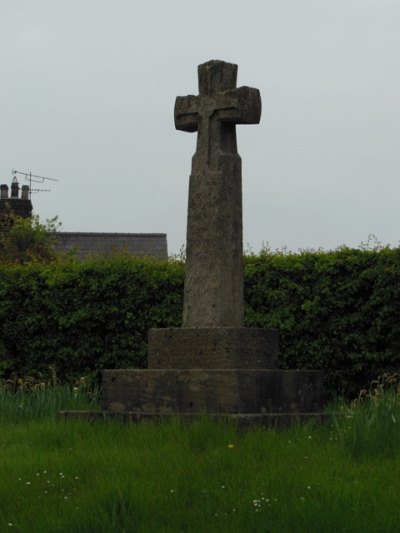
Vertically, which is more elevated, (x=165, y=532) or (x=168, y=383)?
(x=168, y=383)

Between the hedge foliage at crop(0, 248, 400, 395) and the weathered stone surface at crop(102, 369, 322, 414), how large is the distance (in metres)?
2.91

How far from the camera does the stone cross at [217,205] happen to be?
8742 millimetres

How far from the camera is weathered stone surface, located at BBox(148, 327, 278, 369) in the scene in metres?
8.30

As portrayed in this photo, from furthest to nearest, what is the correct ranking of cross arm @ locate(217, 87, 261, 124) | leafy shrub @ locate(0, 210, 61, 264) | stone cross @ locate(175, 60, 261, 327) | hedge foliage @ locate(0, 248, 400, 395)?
leafy shrub @ locate(0, 210, 61, 264) → hedge foliage @ locate(0, 248, 400, 395) → cross arm @ locate(217, 87, 261, 124) → stone cross @ locate(175, 60, 261, 327)

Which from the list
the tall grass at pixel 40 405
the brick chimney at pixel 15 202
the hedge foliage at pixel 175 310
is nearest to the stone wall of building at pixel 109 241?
the brick chimney at pixel 15 202

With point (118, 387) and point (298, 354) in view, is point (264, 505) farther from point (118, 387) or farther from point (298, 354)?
point (298, 354)

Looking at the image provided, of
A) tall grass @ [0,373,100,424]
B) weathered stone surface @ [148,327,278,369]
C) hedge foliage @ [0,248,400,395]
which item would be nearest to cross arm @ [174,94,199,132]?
weathered stone surface @ [148,327,278,369]

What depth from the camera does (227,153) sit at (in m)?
8.99

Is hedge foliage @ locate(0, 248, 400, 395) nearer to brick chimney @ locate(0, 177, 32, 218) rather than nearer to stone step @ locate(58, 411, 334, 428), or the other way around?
stone step @ locate(58, 411, 334, 428)

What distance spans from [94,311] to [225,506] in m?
7.66

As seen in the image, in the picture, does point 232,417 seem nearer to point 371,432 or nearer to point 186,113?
point 371,432

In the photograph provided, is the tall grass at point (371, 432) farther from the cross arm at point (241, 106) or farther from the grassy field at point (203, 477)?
the cross arm at point (241, 106)

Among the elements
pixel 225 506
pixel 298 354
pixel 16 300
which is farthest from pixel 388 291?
pixel 225 506

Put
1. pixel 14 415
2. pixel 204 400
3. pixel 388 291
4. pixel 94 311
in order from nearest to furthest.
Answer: pixel 204 400 < pixel 14 415 < pixel 388 291 < pixel 94 311
